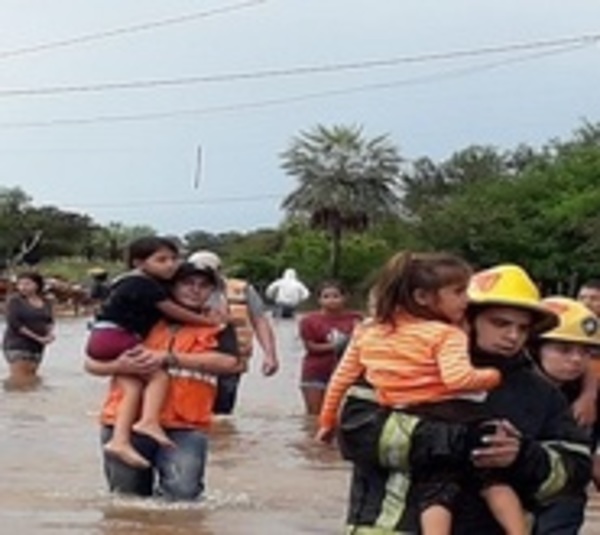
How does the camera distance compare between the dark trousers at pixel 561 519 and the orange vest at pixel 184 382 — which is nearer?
the dark trousers at pixel 561 519

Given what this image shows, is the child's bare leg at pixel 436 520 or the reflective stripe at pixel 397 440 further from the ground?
the reflective stripe at pixel 397 440

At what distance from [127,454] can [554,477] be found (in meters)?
4.18

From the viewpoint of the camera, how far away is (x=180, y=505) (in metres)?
9.15

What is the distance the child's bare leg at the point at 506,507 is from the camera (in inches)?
184

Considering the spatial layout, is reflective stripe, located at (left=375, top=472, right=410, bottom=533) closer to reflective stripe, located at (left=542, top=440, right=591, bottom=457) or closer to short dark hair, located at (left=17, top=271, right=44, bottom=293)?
reflective stripe, located at (left=542, top=440, right=591, bottom=457)

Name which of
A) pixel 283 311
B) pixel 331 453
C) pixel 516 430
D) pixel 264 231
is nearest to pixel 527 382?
pixel 516 430

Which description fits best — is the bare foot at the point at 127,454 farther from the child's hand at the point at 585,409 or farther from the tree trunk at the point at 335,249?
the tree trunk at the point at 335,249

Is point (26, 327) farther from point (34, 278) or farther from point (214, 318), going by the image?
point (214, 318)

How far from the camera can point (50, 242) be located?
112375mm

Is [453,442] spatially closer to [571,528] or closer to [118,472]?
[571,528]

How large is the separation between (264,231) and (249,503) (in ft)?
365

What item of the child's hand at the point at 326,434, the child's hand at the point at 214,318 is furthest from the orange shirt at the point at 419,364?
the child's hand at the point at 214,318

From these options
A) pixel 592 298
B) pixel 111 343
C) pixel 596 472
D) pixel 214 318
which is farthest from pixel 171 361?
pixel 592 298

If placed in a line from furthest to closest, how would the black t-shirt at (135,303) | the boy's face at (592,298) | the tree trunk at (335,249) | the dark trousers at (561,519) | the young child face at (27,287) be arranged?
the tree trunk at (335,249), the young child face at (27,287), the boy's face at (592,298), the black t-shirt at (135,303), the dark trousers at (561,519)
